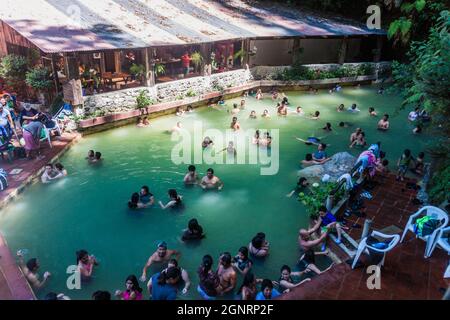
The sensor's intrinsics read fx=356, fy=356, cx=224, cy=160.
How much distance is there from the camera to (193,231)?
928cm

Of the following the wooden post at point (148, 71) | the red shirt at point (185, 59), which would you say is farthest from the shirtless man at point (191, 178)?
the red shirt at point (185, 59)

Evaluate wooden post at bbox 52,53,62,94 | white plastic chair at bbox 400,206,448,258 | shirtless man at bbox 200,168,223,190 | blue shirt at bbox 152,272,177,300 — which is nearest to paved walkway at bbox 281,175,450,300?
white plastic chair at bbox 400,206,448,258

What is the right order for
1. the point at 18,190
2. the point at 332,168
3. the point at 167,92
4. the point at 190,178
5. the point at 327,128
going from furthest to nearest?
1. the point at 167,92
2. the point at 327,128
3. the point at 332,168
4. the point at 190,178
5. the point at 18,190

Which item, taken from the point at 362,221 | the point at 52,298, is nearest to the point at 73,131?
the point at 52,298

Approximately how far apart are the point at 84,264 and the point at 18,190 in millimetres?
4468

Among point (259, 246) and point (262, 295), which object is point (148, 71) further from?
point (262, 295)

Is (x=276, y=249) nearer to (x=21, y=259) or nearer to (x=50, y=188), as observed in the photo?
(x=21, y=259)

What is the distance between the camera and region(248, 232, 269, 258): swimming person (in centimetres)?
855

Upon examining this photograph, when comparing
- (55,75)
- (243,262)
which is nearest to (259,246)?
(243,262)

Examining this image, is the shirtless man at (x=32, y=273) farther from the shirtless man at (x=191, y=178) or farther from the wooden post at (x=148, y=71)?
the wooden post at (x=148, y=71)

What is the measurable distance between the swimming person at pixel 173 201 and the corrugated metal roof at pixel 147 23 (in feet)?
23.2

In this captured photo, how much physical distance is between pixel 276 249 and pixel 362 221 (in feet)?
7.73

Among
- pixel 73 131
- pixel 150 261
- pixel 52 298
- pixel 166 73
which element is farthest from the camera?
pixel 166 73

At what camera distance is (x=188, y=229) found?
9344 millimetres
